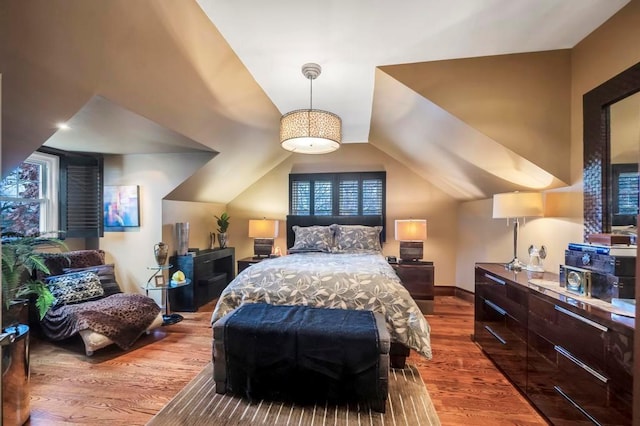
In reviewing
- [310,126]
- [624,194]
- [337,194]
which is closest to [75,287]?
[310,126]

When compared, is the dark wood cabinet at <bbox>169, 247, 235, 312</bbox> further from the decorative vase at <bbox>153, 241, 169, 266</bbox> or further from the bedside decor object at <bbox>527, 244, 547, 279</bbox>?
the bedside decor object at <bbox>527, 244, 547, 279</bbox>

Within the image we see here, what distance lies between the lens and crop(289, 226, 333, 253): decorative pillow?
404cm

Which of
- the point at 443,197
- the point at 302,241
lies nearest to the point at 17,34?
the point at 302,241

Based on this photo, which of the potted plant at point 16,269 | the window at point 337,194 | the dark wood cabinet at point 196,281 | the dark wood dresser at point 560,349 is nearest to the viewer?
the dark wood dresser at point 560,349

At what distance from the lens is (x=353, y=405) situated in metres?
1.89

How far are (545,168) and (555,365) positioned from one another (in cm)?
154

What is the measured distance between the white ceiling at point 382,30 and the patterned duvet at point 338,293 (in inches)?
72.1

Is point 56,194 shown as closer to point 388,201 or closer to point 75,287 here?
point 75,287

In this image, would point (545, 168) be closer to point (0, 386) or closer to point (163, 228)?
point (0, 386)

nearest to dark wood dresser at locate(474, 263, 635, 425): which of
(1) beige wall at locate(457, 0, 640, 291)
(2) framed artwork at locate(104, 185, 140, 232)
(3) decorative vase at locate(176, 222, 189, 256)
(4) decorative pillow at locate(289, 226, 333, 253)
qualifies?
(1) beige wall at locate(457, 0, 640, 291)

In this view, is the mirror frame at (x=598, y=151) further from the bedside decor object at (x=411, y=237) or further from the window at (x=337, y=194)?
the window at (x=337, y=194)

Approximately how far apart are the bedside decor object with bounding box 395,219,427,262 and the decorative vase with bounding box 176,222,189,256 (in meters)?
3.03

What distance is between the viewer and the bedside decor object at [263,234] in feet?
14.7

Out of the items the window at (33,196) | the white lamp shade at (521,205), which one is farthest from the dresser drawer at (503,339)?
the window at (33,196)
